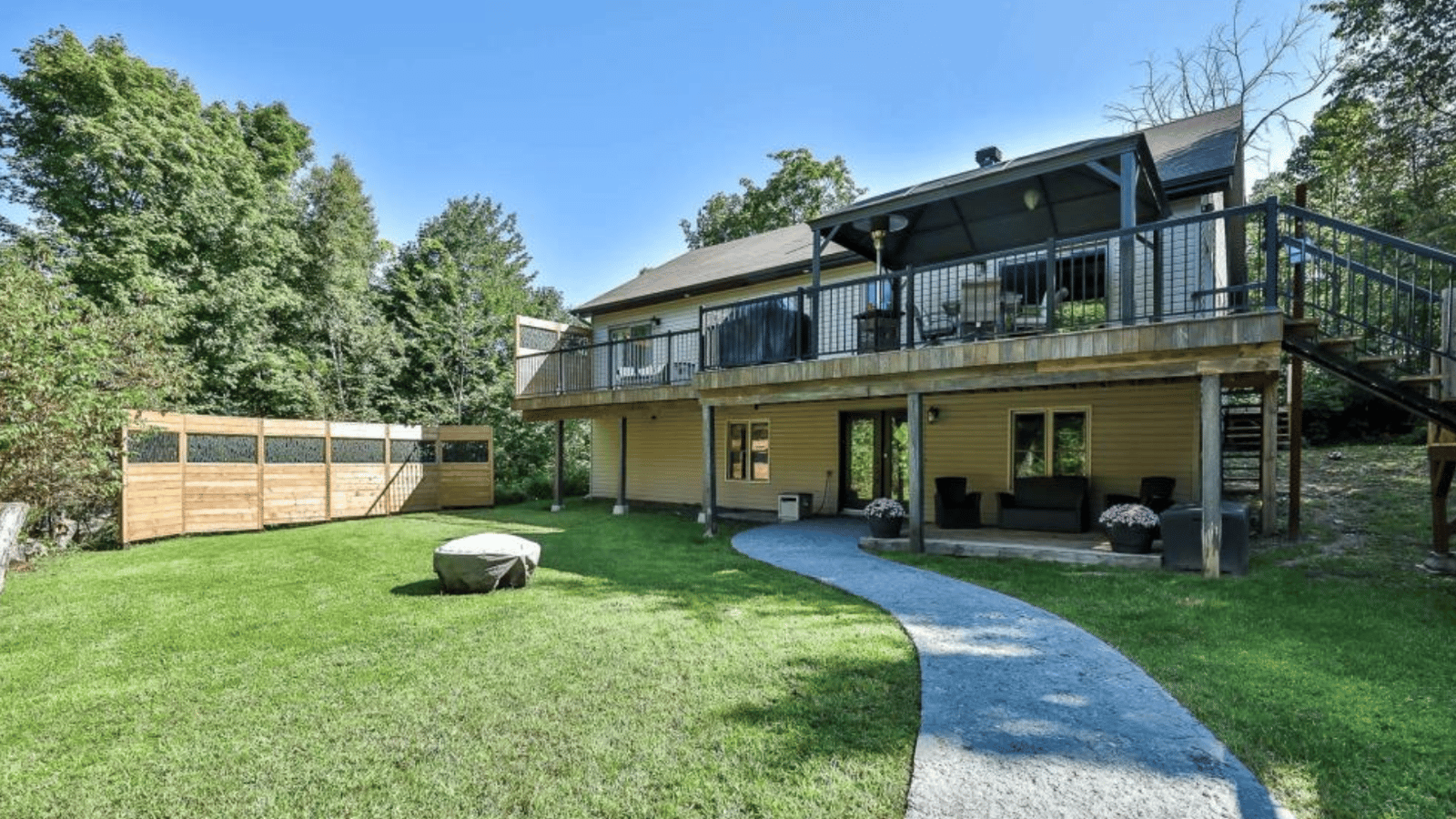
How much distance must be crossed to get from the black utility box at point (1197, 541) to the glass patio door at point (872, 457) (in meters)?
5.04

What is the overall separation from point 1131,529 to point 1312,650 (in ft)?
8.56

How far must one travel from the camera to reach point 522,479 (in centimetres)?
1834

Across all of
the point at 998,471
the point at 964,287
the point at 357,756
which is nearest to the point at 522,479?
the point at 998,471

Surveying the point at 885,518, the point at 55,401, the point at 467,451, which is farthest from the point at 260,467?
the point at 885,518

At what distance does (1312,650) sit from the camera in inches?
154

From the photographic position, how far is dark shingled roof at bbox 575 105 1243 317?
790cm

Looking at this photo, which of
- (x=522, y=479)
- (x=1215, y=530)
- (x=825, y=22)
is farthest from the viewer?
(x=522, y=479)

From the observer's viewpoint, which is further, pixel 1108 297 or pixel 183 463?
pixel 183 463

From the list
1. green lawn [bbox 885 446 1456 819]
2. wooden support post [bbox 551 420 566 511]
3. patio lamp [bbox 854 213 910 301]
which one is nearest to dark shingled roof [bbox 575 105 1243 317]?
patio lamp [bbox 854 213 910 301]

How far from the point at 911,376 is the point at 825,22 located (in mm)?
8685

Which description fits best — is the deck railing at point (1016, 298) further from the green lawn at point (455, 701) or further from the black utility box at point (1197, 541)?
the green lawn at point (455, 701)

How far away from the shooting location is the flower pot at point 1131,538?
21.1 ft

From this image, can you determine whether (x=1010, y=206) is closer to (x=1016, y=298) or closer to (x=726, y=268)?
(x=1016, y=298)

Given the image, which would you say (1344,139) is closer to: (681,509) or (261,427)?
(681,509)
